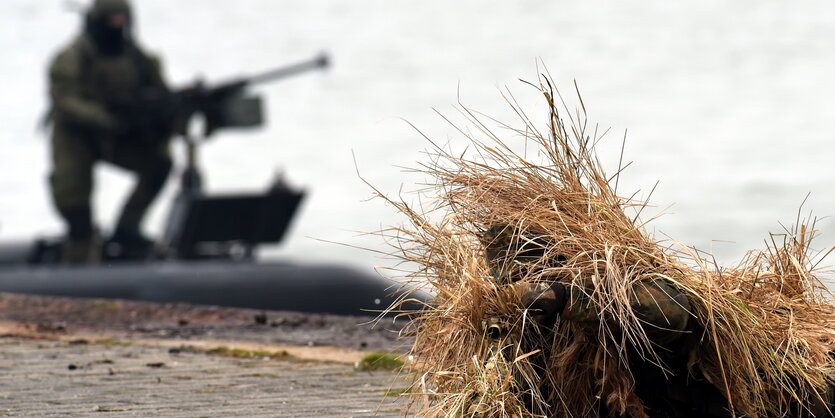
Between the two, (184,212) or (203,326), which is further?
(184,212)

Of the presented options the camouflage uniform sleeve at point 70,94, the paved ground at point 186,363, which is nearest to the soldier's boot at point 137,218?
the camouflage uniform sleeve at point 70,94

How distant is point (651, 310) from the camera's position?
293 cm

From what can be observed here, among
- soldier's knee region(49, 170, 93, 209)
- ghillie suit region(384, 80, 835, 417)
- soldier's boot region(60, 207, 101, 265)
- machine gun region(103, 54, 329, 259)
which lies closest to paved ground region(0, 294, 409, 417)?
ghillie suit region(384, 80, 835, 417)

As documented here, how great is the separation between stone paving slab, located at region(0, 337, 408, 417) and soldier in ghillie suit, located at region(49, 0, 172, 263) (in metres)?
8.41

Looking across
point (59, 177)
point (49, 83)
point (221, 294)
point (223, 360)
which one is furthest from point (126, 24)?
point (223, 360)

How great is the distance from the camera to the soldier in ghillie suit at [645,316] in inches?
116

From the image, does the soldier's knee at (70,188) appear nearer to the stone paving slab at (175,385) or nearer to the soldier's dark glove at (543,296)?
the stone paving slab at (175,385)

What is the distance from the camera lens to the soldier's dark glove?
2.97 m

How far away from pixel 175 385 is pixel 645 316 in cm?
312

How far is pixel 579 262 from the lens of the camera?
3014mm

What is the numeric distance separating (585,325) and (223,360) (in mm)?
3910

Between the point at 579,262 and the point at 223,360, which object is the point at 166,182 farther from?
the point at 579,262

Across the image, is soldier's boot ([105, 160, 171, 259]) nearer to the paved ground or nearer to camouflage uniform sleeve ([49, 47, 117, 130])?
camouflage uniform sleeve ([49, 47, 117, 130])

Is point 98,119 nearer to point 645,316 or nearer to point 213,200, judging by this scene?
point 213,200
